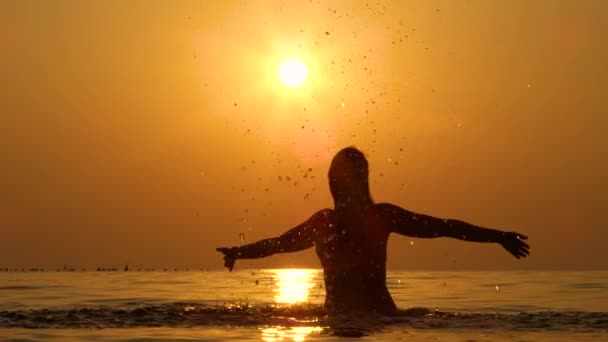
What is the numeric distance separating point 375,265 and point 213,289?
57.0ft

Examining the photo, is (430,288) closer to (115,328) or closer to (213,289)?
(213,289)

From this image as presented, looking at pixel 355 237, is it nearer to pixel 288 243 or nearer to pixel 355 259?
pixel 355 259

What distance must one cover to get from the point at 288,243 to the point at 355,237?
3.30 feet

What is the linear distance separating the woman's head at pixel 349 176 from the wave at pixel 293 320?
5.72ft

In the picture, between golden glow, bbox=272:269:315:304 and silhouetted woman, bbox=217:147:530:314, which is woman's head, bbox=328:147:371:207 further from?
golden glow, bbox=272:269:315:304

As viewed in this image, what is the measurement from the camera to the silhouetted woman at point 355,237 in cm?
1484

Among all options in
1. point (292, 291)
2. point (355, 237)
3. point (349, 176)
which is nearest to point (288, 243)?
point (355, 237)

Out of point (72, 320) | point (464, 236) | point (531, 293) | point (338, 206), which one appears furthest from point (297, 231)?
point (531, 293)

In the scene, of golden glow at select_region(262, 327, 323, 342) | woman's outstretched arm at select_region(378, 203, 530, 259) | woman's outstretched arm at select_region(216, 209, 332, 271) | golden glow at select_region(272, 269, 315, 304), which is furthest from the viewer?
golden glow at select_region(272, 269, 315, 304)

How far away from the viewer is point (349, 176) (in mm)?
14922

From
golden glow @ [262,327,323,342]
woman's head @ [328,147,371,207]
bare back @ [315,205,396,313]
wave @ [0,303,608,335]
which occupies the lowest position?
A: golden glow @ [262,327,323,342]

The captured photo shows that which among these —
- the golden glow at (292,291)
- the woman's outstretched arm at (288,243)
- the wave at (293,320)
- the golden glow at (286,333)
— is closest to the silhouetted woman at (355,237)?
the woman's outstretched arm at (288,243)

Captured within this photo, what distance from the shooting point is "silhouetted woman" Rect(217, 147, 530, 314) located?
1484cm

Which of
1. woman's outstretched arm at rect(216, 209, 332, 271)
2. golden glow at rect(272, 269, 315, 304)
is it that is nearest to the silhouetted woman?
woman's outstretched arm at rect(216, 209, 332, 271)
